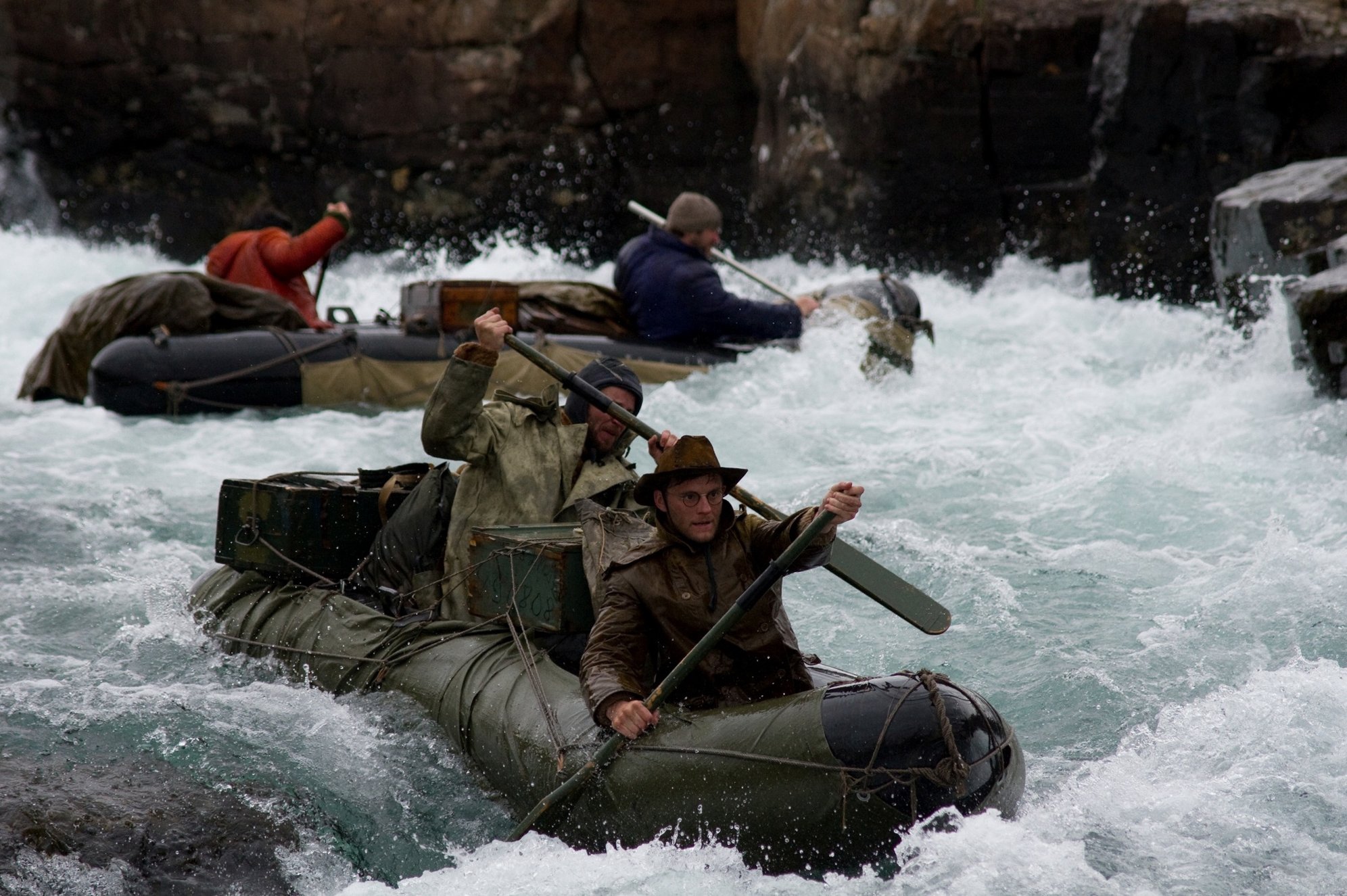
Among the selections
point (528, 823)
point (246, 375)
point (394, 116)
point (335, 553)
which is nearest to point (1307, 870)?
point (528, 823)

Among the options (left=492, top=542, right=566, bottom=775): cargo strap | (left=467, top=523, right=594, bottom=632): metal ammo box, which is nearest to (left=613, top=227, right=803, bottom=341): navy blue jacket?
(left=467, top=523, right=594, bottom=632): metal ammo box

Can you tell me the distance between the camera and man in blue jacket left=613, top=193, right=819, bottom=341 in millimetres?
8906

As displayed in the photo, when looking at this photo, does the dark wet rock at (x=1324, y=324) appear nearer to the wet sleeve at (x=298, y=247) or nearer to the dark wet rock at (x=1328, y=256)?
the dark wet rock at (x=1328, y=256)

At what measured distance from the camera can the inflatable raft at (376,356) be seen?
8.15 m

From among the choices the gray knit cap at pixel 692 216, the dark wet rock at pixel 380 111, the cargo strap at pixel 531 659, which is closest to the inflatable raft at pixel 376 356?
the gray knit cap at pixel 692 216

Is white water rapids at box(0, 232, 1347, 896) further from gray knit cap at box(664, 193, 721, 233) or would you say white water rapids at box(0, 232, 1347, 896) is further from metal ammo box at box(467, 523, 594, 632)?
gray knit cap at box(664, 193, 721, 233)

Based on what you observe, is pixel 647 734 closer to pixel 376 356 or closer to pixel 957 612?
pixel 957 612

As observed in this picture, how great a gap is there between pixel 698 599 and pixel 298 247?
612 cm

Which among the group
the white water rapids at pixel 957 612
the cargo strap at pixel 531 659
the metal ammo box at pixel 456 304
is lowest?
the white water rapids at pixel 957 612

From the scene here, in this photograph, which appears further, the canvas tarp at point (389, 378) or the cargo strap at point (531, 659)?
the canvas tarp at point (389, 378)

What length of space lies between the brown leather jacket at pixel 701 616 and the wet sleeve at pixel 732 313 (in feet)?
17.6

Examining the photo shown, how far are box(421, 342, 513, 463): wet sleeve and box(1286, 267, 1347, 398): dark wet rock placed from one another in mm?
4629

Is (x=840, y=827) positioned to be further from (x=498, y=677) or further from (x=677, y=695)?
(x=498, y=677)

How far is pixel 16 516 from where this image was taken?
6516 millimetres
